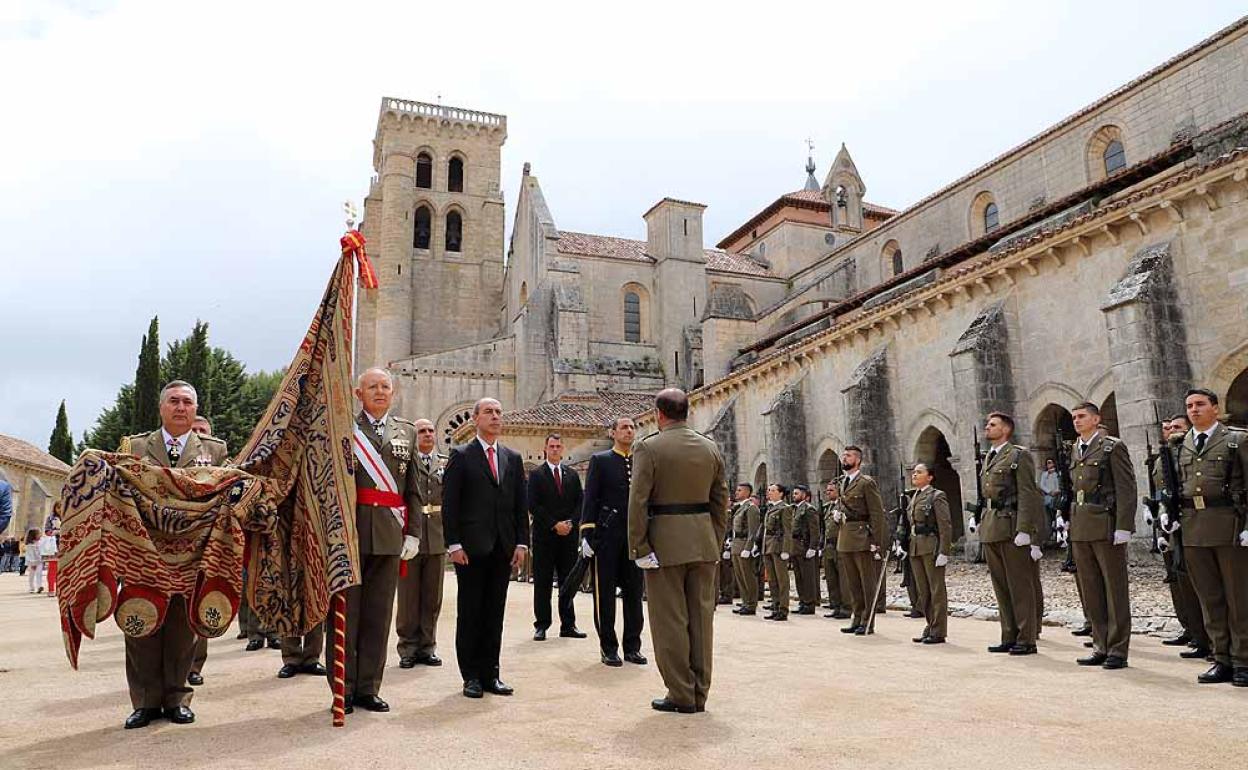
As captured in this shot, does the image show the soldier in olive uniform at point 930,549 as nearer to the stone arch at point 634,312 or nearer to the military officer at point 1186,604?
the military officer at point 1186,604

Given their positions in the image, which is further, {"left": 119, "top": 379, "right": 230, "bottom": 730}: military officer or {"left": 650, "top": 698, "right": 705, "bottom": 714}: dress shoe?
{"left": 650, "top": 698, "right": 705, "bottom": 714}: dress shoe

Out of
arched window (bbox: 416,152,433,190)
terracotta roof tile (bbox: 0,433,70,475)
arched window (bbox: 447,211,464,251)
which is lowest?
terracotta roof tile (bbox: 0,433,70,475)

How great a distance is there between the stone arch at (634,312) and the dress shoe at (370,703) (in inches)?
1305

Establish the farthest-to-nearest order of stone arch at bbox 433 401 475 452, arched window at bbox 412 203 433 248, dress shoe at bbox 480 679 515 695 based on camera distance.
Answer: arched window at bbox 412 203 433 248 < stone arch at bbox 433 401 475 452 < dress shoe at bbox 480 679 515 695

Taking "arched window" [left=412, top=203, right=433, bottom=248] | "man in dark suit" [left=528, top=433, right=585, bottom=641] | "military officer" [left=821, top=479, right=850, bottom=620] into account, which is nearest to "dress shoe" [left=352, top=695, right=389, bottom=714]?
"man in dark suit" [left=528, top=433, right=585, bottom=641]

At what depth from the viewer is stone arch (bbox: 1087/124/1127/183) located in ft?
77.5

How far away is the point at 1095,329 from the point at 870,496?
764cm

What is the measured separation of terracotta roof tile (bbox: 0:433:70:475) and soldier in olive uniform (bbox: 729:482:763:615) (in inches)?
1192

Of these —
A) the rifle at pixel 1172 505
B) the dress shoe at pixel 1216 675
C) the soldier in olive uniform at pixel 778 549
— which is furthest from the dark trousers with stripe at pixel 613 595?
the soldier in olive uniform at pixel 778 549

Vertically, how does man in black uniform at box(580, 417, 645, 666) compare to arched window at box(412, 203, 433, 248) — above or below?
below

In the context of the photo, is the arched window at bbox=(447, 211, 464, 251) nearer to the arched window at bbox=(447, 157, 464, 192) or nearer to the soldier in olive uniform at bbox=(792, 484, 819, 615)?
the arched window at bbox=(447, 157, 464, 192)

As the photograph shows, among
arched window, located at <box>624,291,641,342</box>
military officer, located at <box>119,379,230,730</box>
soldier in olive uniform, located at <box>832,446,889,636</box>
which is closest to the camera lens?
military officer, located at <box>119,379,230,730</box>

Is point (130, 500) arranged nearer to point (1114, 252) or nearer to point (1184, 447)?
point (1184, 447)

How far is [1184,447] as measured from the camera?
6359 mm
